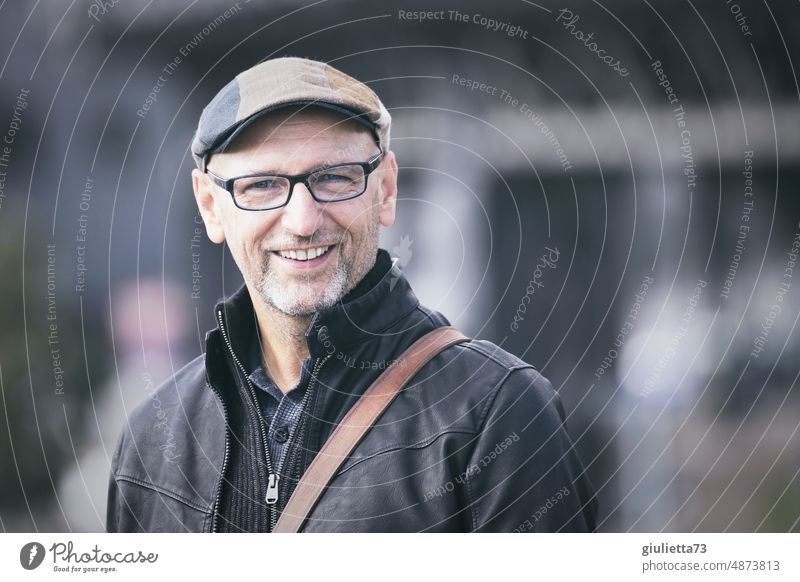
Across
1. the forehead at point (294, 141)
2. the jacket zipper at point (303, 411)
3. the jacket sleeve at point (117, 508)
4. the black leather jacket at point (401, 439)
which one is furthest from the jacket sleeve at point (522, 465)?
the jacket sleeve at point (117, 508)

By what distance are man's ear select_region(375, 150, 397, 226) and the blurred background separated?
6 cm

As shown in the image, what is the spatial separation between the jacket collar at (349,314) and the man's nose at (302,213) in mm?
140

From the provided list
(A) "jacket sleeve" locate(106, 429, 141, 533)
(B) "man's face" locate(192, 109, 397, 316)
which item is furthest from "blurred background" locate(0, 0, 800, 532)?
(B) "man's face" locate(192, 109, 397, 316)

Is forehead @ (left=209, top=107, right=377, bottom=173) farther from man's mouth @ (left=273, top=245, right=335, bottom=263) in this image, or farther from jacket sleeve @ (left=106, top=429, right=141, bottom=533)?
jacket sleeve @ (left=106, top=429, right=141, bottom=533)

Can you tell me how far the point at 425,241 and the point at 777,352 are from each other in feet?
2.42

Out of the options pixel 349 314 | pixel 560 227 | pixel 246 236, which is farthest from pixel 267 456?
pixel 560 227

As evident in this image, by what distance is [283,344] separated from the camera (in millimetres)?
1749

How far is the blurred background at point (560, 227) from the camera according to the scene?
1.88 metres

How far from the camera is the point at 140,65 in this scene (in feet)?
6.40

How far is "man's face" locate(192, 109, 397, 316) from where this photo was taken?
165 centimetres

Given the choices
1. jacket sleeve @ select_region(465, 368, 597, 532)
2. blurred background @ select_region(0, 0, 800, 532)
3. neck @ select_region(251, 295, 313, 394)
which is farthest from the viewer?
blurred background @ select_region(0, 0, 800, 532)

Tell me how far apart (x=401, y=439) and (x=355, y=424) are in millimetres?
87

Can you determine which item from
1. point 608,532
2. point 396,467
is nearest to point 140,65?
point 396,467
